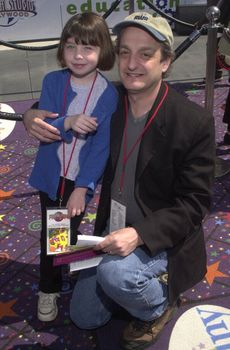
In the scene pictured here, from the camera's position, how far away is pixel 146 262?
1775mm

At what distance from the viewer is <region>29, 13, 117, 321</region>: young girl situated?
5.92 feet

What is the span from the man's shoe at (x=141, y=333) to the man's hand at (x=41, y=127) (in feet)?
3.15

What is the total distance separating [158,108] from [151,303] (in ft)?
2.77

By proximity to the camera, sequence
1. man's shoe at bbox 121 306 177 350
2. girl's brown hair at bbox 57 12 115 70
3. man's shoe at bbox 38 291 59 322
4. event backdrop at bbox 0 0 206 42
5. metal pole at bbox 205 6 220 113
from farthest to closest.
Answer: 1. event backdrop at bbox 0 0 206 42
2. metal pole at bbox 205 6 220 113
3. man's shoe at bbox 38 291 59 322
4. man's shoe at bbox 121 306 177 350
5. girl's brown hair at bbox 57 12 115 70

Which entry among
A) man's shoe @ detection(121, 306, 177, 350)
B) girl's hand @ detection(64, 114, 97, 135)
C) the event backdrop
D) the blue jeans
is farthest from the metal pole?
the event backdrop

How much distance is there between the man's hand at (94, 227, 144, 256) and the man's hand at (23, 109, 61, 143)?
519mm

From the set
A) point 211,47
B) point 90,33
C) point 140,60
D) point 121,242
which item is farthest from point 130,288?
point 211,47

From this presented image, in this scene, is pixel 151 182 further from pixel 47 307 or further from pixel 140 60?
pixel 47 307

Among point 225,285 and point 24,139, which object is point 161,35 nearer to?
point 225,285

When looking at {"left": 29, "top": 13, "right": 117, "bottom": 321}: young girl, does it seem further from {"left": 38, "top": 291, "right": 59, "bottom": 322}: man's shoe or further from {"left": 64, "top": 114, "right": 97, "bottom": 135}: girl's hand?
{"left": 38, "top": 291, "right": 59, "bottom": 322}: man's shoe

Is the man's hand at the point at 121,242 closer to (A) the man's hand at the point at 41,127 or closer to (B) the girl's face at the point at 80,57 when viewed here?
(A) the man's hand at the point at 41,127

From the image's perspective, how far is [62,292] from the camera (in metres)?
2.30

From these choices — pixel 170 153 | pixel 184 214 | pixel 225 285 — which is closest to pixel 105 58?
pixel 170 153

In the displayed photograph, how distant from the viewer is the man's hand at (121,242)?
1663 mm
